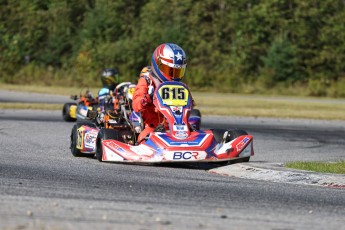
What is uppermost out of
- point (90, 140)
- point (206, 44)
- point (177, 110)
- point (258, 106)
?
point (177, 110)

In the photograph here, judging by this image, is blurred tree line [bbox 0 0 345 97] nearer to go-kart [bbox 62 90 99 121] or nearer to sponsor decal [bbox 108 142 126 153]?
go-kart [bbox 62 90 99 121]

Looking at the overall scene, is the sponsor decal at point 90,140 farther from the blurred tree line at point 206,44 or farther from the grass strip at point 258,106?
the blurred tree line at point 206,44

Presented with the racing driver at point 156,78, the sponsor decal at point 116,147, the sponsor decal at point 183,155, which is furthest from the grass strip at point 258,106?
the sponsor decal at point 183,155

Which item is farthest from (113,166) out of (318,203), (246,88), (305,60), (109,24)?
(109,24)

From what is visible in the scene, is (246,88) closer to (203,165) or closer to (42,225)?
(203,165)

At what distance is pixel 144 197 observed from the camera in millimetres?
8250

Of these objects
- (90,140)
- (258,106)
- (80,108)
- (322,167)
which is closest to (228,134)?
(322,167)

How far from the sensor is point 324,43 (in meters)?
43.3

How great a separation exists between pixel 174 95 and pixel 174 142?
2.80 ft

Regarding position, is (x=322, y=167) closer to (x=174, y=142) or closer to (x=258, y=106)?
(x=174, y=142)

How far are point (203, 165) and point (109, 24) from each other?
Result: 3396 cm

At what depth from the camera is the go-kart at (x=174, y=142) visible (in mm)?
11516

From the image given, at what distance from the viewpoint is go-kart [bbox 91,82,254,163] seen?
11.5 metres

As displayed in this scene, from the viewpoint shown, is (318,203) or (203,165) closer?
(318,203)
